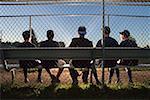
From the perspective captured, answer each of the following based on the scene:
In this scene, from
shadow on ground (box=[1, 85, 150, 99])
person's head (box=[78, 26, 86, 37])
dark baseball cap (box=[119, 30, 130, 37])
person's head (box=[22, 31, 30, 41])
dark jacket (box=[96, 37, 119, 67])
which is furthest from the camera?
dark baseball cap (box=[119, 30, 130, 37])

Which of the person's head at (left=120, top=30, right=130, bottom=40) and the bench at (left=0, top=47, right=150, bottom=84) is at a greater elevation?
the person's head at (left=120, top=30, right=130, bottom=40)

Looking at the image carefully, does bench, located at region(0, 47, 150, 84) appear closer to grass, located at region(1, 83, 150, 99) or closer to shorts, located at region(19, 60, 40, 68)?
grass, located at region(1, 83, 150, 99)

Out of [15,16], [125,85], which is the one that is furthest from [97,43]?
[15,16]

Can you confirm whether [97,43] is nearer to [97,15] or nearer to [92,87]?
[97,15]

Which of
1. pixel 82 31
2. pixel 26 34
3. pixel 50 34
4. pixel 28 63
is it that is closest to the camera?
pixel 28 63

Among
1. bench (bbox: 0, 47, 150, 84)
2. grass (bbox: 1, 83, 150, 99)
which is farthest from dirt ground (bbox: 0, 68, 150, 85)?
bench (bbox: 0, 47, 150, 84)

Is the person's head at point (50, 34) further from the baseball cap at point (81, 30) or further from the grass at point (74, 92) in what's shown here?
the grass at point (74, 92)

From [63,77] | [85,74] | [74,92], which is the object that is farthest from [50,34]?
[74,92]

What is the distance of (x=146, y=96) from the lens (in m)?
7.91

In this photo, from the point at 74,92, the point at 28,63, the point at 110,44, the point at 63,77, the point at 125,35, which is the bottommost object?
the point at 74,92

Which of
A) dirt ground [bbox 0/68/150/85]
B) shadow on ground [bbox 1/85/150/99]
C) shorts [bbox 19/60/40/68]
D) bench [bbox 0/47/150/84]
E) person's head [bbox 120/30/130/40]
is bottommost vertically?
shadow on ground [bbox 1/85/150/99]

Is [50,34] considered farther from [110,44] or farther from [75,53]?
[75,53]

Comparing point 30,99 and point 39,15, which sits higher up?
point 39,15

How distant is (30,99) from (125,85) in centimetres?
206
